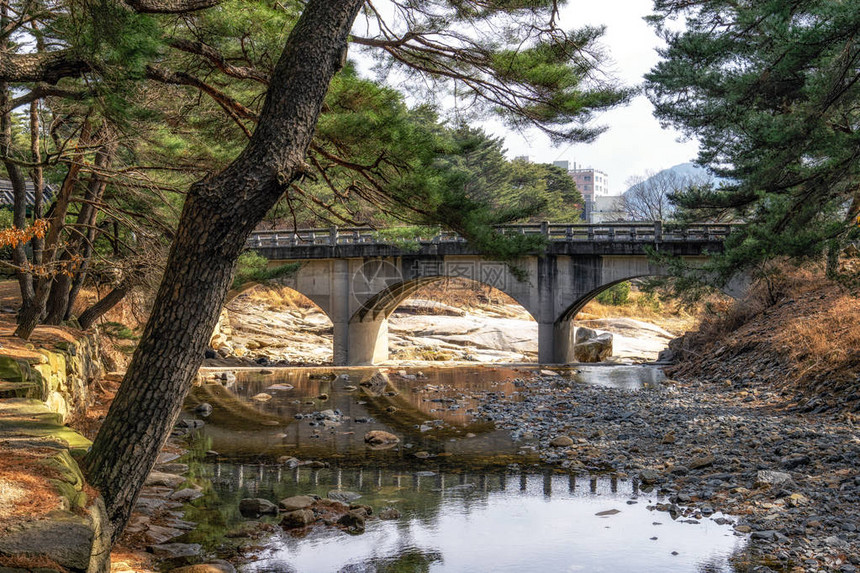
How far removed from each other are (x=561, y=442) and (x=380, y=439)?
113 inches

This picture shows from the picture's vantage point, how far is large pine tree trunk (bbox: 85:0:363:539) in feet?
16.4

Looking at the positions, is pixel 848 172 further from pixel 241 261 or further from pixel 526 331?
pixel 526 331

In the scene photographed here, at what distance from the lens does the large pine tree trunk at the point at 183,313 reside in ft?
16.4

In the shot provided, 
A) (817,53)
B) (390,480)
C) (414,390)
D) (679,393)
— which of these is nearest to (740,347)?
(679,393)

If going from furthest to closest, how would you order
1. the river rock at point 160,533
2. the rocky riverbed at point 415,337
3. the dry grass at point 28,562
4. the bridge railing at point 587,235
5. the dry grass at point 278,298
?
the dry grass at point 278,298 < the rocky riverbed at point 415,337 < the bridge railing at point 587,235 < the river rock at point 160,533 < the dry grass at point 28,562

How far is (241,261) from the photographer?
57.7ft

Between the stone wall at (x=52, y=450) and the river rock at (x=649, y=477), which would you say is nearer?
the stone wall at (x=52, y=450)

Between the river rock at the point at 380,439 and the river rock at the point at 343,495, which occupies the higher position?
the river rock at the point at 380,439

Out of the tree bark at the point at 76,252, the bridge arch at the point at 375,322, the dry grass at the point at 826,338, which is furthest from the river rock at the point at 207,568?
the bridge arch at the point at 375,322

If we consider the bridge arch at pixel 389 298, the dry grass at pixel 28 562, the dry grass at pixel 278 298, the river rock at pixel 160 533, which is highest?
the dry grass at pixel 278 298

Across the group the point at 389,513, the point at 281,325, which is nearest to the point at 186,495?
the point at 389,513

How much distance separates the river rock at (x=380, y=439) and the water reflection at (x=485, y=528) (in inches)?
80.9

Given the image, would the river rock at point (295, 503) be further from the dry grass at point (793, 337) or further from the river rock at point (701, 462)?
the dry grass at point (793, 337)

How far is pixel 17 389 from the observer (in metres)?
7.86
